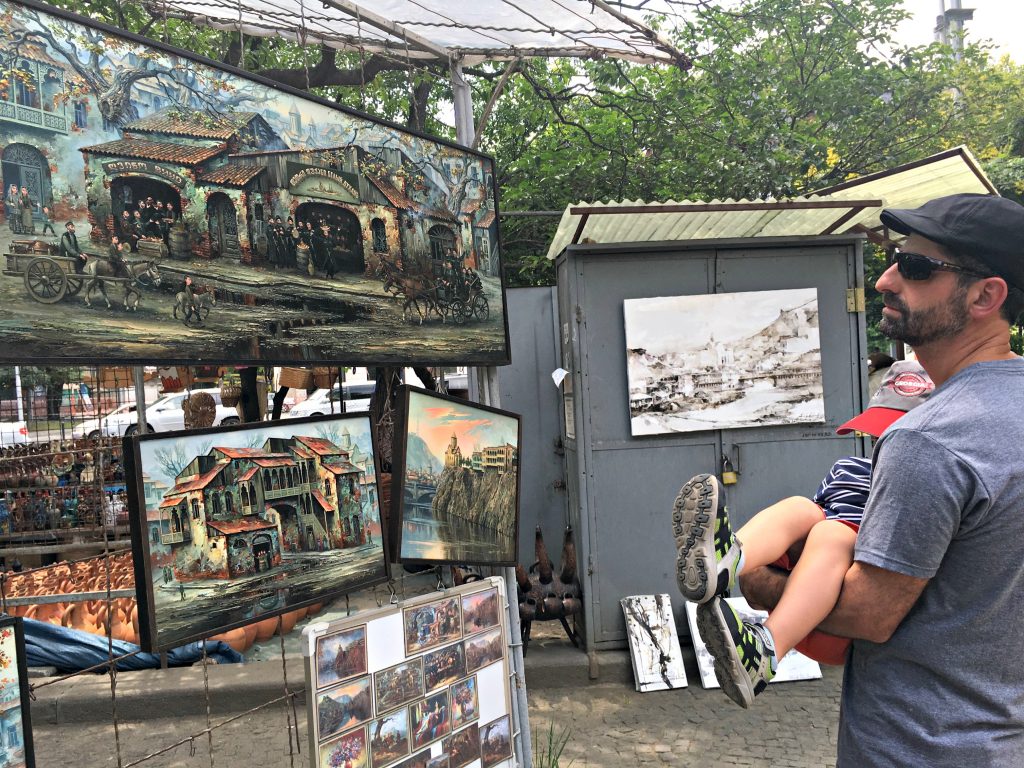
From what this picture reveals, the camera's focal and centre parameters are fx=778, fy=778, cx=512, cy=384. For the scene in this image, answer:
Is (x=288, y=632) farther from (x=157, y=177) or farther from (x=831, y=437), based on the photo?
(x=157, y=177)

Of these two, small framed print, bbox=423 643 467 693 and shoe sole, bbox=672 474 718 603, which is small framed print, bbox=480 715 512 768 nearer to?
small framed print, bbox=423 643 467 693

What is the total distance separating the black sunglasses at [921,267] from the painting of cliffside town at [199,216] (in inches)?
52.8

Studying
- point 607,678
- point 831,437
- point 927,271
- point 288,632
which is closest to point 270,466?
point 927,271

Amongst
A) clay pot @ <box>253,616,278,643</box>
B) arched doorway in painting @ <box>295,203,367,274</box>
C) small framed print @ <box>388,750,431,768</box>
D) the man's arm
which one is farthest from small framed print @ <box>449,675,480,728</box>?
clay pot @ <box>253,616,278,643</box>

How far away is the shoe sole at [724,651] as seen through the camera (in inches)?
67.6

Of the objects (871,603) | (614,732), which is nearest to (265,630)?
(614,732)

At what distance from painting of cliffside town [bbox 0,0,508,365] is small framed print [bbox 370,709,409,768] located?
105 centimetres

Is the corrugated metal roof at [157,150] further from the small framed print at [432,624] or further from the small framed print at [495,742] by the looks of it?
the small framed print at [495,742]

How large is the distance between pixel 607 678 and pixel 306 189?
4335 mm

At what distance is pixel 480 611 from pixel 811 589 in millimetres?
1258

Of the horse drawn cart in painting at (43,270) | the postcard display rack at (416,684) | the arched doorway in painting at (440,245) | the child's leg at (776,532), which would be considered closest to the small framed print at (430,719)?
the postcard display rack at (416,684)

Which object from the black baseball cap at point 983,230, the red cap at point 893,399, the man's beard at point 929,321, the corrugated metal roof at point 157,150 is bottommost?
the red cap at point 893,399

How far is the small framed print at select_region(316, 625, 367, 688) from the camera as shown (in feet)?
6.98

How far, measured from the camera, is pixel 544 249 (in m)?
11.2
